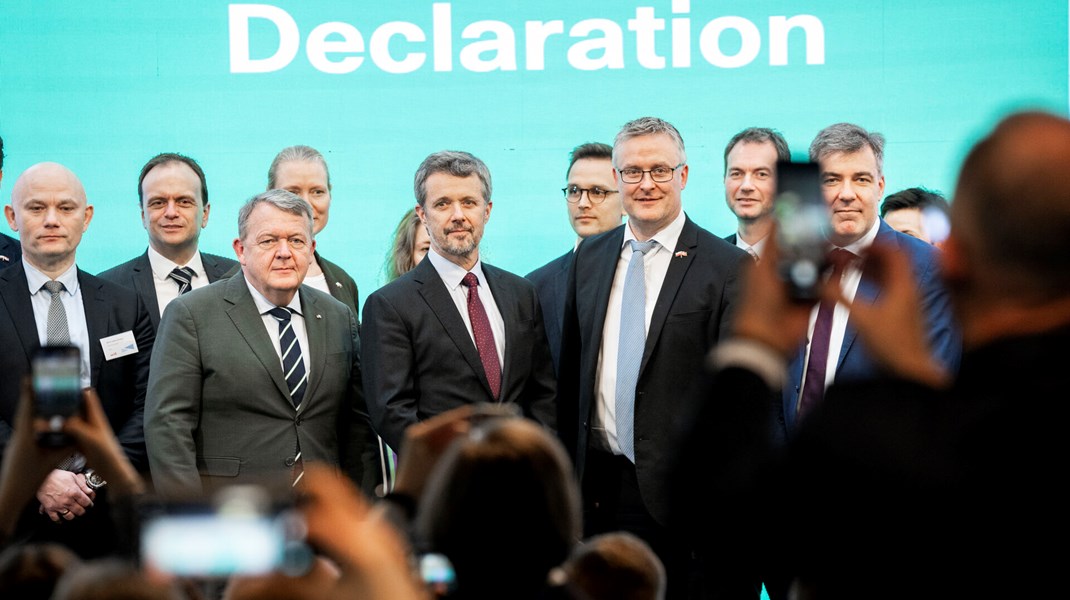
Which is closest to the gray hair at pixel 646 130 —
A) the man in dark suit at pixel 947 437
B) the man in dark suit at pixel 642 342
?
the man in dark suit at pixel 642 342

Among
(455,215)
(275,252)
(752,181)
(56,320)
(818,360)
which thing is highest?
(752,181)

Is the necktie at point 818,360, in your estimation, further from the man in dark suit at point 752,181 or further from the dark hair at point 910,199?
the dark hair at point 910,199

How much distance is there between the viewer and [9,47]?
22.8 ft

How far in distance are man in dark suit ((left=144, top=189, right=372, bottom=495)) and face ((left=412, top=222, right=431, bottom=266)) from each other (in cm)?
137

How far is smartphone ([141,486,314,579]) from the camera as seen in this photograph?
1647mm

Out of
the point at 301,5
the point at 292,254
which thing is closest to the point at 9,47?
the point at 301,5

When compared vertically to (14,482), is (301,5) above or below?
above

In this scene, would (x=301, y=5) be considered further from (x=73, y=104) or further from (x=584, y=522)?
(x=584, y=522)

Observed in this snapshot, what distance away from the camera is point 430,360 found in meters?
4.73

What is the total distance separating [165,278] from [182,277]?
0.08 metres

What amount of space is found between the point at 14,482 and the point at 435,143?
4941 millimetres

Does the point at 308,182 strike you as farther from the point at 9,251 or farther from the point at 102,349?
the point at 102,349

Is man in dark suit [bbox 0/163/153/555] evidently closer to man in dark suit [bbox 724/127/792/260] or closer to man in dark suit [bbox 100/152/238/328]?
man in dark suit [bbox 100/152/238/328]

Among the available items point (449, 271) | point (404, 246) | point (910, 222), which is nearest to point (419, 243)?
point (404, 246)
